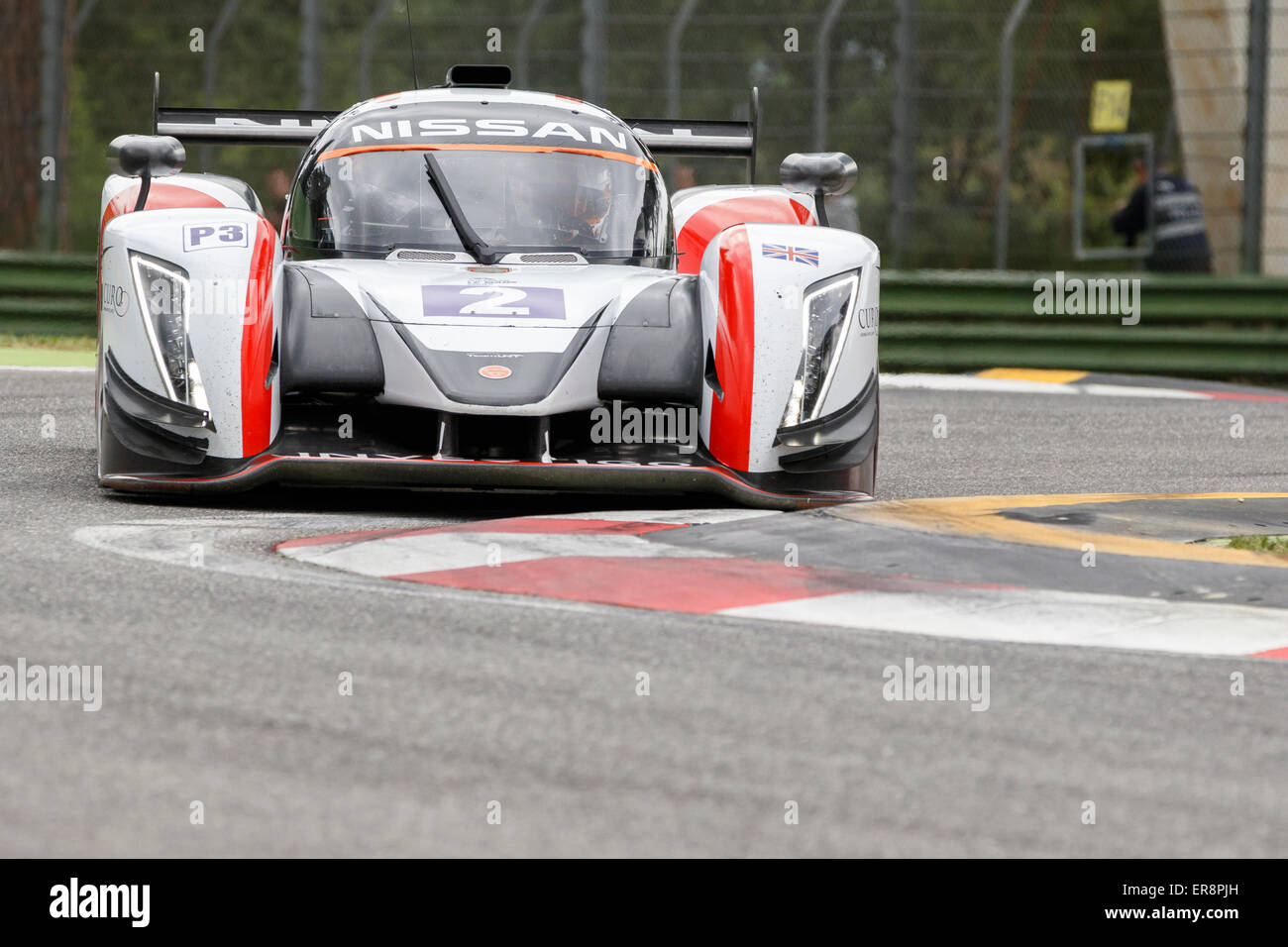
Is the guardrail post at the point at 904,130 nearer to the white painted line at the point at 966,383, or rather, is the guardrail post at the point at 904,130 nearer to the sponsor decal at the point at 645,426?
the white painted line at the point at 966,383

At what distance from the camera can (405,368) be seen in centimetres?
634

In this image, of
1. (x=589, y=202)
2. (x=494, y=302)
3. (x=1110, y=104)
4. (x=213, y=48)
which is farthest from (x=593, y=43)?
(x=494, y=302)

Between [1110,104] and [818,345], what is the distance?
922cm

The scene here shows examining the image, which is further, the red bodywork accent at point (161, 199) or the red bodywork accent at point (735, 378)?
the red bodywork accent at point (161, 199)

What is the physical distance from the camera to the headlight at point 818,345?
21.4ft

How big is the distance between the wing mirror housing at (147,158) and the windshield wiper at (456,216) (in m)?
0.89

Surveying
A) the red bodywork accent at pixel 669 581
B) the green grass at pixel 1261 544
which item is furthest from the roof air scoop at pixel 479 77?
the green grass at pixel 1261 544

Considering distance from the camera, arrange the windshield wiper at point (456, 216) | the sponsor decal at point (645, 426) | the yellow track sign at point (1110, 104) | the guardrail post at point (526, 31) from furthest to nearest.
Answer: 1. the guardrail post at point (526, 31)
2. the yellow track sign at point (1110, 104)
3. the windshield wiper at point (456, 216)
4. the sponsor decal at point (645, 426)

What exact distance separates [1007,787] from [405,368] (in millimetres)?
3223

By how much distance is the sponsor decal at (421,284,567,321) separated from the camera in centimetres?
651

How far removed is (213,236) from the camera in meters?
6.57

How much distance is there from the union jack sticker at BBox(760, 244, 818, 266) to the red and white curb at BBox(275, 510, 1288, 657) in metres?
1.26

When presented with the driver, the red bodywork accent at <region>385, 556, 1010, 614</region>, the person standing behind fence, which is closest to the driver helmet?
the driver

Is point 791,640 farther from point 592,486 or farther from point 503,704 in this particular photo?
point 592,486
